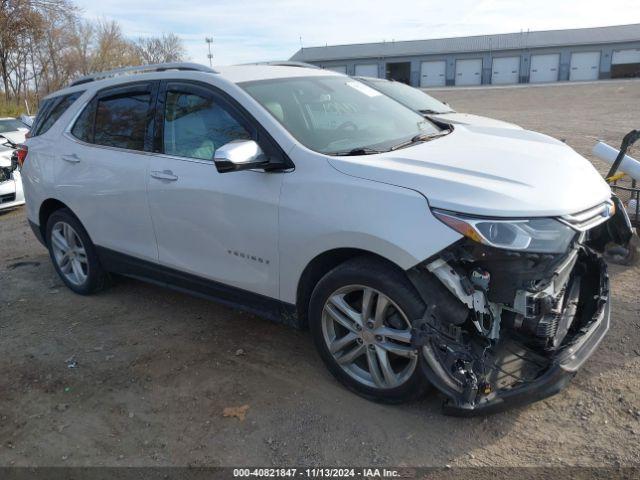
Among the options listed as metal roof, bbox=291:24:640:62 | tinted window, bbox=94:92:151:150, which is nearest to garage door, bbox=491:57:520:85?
metal roof, bbox=291:24:640:62

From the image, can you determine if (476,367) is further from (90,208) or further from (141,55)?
(141,55)

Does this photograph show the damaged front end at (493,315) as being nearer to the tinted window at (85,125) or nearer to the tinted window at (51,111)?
the tinted window at (85,125)

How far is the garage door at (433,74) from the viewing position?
58469 mm

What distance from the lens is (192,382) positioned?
11.4 feet

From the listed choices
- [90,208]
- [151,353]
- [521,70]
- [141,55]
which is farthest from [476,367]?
[521,70]

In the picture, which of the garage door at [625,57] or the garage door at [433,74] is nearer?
the garage door at [625,57]

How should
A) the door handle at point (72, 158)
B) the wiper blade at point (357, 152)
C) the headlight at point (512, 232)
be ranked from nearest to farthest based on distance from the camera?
the headlight at point (512, 232) < the wiper blade at point (357, 152) < the door handle at point (72, 158)

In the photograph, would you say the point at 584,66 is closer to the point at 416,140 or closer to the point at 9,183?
the point at 9,183

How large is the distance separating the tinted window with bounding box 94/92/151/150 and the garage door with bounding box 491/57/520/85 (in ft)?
192

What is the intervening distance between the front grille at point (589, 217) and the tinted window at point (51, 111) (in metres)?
4.13

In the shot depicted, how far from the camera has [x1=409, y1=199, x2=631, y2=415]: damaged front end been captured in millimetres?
2604

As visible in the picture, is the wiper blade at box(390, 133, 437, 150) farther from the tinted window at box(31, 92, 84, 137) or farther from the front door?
the tinted window at box(31, 92, 84, 137)

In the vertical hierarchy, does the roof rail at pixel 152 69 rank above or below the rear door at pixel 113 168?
above

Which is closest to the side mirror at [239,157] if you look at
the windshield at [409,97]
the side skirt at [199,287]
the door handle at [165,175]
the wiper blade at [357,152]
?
the wiper blade at [357,152]
